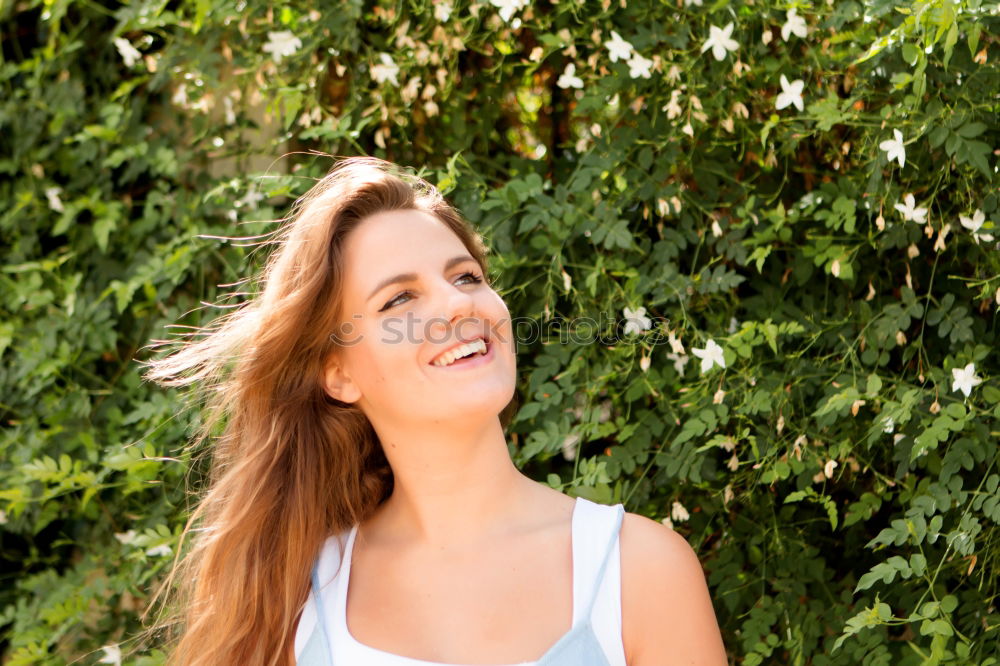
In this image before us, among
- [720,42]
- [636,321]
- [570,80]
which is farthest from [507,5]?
[636,321]

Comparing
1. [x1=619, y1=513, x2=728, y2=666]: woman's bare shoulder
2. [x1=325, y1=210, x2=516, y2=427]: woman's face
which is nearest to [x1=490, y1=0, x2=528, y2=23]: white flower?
[x1=325, y1=210, x2=516, y2=427]: woman's face

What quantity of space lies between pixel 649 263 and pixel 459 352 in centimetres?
60

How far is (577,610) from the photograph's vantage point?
1.68 m

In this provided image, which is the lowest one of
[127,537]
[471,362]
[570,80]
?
[127,537]

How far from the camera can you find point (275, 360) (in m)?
2.00

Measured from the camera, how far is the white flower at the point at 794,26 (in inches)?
78.2

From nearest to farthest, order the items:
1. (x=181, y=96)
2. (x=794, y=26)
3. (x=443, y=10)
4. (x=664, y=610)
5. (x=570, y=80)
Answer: (x=664, y=610) → (x=794, y=26) → (x=570, y=80) → (x=443, y=10) → (x=181, y=96)

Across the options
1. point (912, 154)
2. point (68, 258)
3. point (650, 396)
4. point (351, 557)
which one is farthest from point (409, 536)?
point (68, 258)

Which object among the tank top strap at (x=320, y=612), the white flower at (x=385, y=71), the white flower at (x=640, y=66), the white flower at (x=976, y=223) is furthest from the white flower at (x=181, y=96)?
the white flower at (x=976, y=223)

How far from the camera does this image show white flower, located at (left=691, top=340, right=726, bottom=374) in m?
1.96

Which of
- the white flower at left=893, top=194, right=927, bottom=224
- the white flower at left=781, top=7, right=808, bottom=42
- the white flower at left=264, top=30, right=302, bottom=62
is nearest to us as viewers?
the white flower at left=893, top=194, right=927, bottom=224

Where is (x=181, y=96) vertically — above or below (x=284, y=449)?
above

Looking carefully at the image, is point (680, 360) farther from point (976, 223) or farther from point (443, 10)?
point (443, 10)

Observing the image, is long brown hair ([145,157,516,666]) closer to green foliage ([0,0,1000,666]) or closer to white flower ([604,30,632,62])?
green foliage ([0,0,1000,666])
